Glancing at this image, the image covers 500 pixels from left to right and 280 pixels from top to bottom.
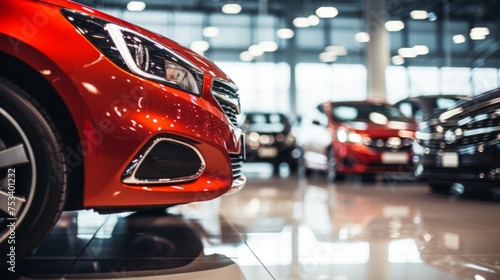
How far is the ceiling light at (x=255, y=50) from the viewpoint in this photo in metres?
20.2

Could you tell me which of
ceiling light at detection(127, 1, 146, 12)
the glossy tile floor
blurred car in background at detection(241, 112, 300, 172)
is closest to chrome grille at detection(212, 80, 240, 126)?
the glossy tile floor

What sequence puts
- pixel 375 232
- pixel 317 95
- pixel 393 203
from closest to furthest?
pixel 375 232, pixel 393 203, pixel 317 95

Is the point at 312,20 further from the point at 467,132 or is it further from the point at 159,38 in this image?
the point at 159,38

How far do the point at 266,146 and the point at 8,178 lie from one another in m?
8.02

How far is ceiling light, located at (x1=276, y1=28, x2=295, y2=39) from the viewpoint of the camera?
2014 centimetres

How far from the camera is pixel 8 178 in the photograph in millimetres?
1899

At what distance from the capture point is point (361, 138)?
7047mm

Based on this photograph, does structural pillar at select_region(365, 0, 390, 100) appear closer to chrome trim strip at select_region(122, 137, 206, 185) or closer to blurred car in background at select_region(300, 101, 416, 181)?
blurred car in background at select_region(300, 101, 416, 181)

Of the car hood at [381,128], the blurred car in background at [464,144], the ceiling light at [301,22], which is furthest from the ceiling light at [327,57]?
the blurred car in background at [464,144]

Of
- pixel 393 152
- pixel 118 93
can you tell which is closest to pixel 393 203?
pixel 393 152

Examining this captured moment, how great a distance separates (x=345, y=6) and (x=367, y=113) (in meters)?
10.6

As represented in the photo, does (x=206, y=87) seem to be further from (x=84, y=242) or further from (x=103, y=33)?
(x=84, y=242)

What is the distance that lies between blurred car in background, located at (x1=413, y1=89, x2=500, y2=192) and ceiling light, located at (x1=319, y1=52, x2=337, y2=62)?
54.6 ft

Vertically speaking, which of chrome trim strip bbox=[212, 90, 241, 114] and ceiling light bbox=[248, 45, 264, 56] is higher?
ceiling light bbox=[248, 45, 264, 56]
